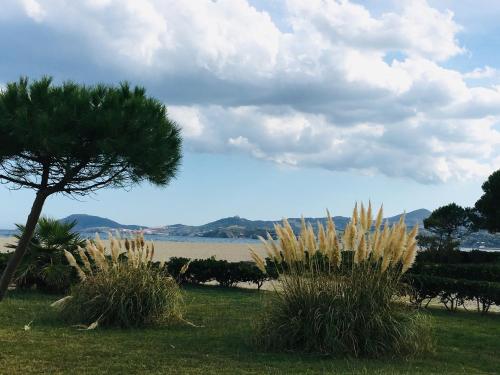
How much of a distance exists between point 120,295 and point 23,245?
5.00 ft

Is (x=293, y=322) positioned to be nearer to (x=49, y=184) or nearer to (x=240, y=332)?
(x=240, y=332)

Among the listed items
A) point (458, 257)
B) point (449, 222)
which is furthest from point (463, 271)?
point (449, 222)

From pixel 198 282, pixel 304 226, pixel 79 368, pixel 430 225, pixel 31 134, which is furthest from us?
pixel 430 225

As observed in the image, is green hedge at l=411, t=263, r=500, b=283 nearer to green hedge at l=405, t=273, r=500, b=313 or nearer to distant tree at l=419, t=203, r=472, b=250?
green hedge at l=405, t=273, r=500, b=313

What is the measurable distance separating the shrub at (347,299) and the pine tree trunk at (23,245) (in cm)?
353

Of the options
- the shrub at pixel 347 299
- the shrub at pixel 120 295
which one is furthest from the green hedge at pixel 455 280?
the shrub at pixel 120 295

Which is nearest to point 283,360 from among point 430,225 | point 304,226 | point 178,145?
point 304,226

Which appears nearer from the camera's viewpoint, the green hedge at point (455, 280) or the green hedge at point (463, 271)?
the green hedge at point (455, 280)

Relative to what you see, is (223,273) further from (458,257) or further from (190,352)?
A: (458,257)

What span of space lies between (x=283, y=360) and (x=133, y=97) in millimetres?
4192

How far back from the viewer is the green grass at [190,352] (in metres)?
5.65

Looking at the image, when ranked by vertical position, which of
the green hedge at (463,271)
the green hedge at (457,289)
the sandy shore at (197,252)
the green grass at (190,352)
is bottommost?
the green grass at (190,352)

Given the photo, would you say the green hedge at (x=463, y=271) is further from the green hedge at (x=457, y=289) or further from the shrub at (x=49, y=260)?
the shrub at (x=49, y=260)

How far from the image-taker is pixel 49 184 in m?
8.53
